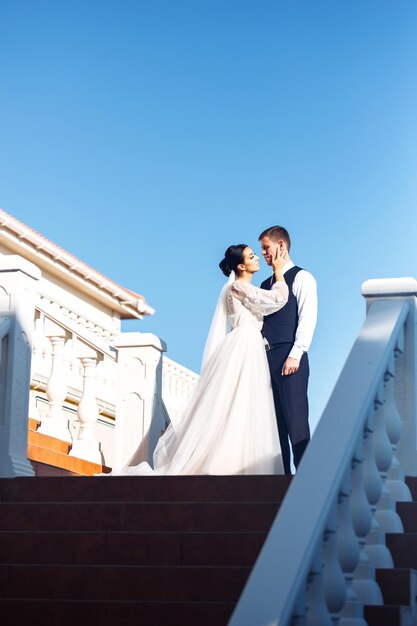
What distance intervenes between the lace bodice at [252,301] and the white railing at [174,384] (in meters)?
8.69

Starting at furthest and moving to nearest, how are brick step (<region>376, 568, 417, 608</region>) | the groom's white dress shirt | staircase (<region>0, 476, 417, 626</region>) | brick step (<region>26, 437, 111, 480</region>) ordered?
brick step (<region>26, 437, 111, 480</region>)
the groom's white dress shirt
staircase (<region>0, 476, 417, 626</region>)
brick step (<region>376, 568, 417, 608</region>)

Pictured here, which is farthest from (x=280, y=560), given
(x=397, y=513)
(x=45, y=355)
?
(x=45, y=355)

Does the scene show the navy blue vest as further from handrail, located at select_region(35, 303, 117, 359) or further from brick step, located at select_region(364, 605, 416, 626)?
brick step, located at select_region(364, 605, 416, 626)

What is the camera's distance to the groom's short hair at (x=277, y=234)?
8.93 m

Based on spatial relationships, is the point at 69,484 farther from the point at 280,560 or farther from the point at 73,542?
the point at 280,560

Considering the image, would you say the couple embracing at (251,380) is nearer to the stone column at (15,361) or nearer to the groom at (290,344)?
the groom at (290,344)

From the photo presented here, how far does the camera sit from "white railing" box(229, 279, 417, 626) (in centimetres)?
393

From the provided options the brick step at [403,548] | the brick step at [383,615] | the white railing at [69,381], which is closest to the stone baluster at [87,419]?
the white railing at [69,381]

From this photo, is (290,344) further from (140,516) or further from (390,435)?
(390,435)

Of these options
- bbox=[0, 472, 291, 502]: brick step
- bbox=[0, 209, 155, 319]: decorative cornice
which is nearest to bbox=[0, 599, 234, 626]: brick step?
bbox=[0, 472, 291, 502]: brick step

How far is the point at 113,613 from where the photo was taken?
5.48 m

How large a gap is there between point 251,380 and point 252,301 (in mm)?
624

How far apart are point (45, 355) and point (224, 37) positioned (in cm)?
628

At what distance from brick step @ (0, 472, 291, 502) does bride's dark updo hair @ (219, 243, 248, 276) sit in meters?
2.59
